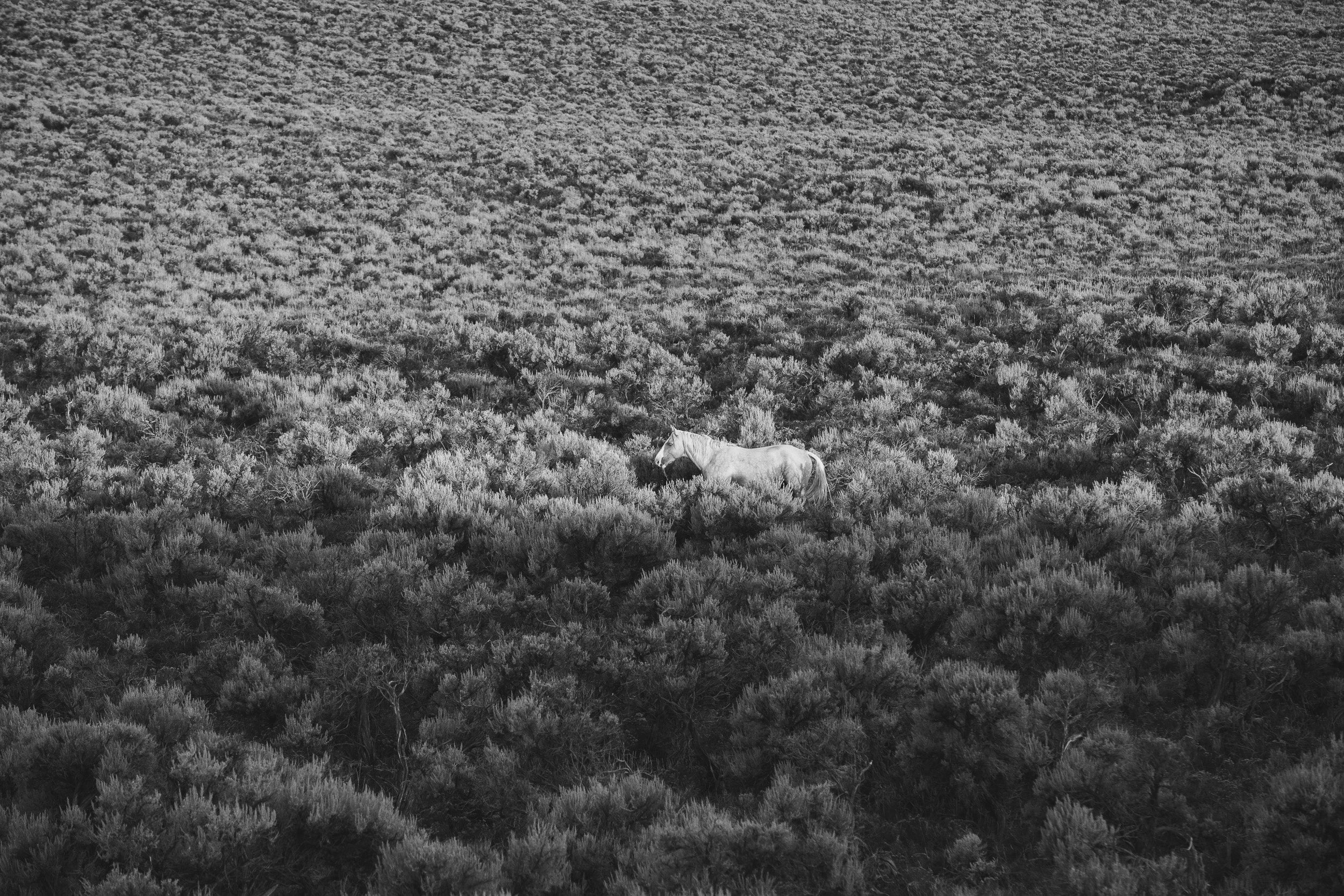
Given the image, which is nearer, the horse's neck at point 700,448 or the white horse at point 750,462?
the white horse at point 750,462

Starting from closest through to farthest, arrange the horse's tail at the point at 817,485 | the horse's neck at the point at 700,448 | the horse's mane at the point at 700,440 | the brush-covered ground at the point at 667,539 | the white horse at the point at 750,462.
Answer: the brush-covered ground at the point at 667,539
the horse's tail at the point at 817,485
the white horse at the point at 750,462
the horse's neck at the point at 700,448
the horse's mane at the point at 700,440

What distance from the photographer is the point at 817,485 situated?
25.2 ft

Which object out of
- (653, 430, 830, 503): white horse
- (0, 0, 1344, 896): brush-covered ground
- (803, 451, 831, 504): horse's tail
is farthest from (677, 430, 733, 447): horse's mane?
(803, 451, 831, 504): horse's tail

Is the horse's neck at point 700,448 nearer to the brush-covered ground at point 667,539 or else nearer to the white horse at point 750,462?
the white horse at point 750,462

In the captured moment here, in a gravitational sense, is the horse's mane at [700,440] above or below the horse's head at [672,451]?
above

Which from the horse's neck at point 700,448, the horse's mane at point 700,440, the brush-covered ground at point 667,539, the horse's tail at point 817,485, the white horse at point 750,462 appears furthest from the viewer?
the horse's mane at point 700,440

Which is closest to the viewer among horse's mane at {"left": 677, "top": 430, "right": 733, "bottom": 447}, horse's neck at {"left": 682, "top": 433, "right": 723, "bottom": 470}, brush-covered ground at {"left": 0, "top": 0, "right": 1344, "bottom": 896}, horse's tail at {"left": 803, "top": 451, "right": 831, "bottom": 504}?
brush-covered ground at {"left": 0, "top": 0, "right": 1344, "bottom": 896}

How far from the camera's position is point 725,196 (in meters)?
22.5

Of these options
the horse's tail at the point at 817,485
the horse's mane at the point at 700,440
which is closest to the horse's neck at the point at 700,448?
the horse's mane at the point at 700,440

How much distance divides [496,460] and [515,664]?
4113 millimetres

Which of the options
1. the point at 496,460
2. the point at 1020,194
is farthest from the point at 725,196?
the point at 496,460

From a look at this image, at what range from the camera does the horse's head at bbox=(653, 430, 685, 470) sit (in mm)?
8148

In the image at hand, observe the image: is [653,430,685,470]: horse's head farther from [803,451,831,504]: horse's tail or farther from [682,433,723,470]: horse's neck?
[803,451,831,504]: horse's tail

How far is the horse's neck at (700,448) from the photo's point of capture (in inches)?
318
